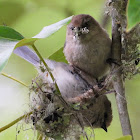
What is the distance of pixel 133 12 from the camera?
70 cm

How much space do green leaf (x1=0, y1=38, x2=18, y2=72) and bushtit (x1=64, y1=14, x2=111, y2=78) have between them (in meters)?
0.48

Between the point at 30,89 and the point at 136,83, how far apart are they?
1098mm

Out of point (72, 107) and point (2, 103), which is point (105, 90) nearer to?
point (72, 107)

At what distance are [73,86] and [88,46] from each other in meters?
0.25

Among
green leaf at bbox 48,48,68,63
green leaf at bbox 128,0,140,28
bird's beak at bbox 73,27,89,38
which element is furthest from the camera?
green leaf at bbox 48,48,68,63

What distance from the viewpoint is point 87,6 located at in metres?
2.04

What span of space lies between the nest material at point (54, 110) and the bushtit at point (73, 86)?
0.12 meters

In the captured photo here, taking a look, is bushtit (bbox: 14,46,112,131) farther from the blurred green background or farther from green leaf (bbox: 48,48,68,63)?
the blurred green background

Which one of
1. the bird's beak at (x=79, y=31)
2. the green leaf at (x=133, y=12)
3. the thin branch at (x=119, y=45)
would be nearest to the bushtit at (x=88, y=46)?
the bird's beak at (x=79, y=31)

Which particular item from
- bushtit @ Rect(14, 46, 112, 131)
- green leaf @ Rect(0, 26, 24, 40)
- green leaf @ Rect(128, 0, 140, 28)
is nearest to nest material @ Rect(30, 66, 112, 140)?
bushtit @ Rect(14, 46, 112, 131)

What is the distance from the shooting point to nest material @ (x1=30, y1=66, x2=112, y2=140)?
1.28m

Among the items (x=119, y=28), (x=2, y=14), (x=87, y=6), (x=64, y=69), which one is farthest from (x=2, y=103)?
(x=119, y=28)

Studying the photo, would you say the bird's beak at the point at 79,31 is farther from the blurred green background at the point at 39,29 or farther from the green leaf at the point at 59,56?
the blurred green background at the point at 39,29

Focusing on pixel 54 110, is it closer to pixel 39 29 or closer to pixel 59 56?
pixel 59 56
